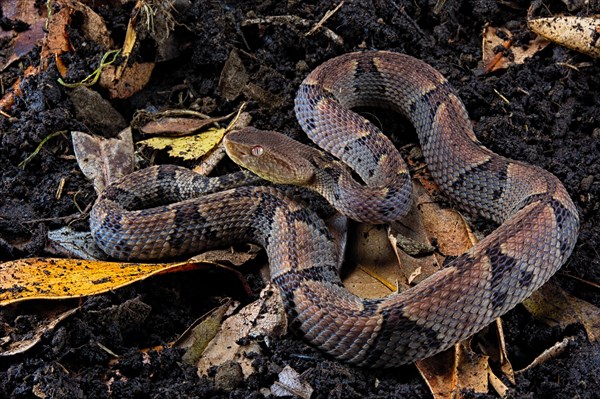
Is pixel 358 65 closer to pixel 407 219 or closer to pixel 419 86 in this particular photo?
pixel 419 86

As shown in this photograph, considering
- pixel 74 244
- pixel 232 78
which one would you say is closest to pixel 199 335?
pixel 74 244

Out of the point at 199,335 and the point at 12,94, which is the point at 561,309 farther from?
the point at 12,94

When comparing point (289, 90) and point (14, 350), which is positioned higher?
point (289, 90)

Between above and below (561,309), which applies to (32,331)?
above

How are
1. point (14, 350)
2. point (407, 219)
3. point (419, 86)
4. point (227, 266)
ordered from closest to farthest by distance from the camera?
point (14, 350) → point (227, 266) → point (407, 219) → point (419, 86)

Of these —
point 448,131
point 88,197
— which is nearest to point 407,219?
point 448,131

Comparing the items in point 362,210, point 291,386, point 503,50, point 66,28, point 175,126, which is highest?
point 66,28
